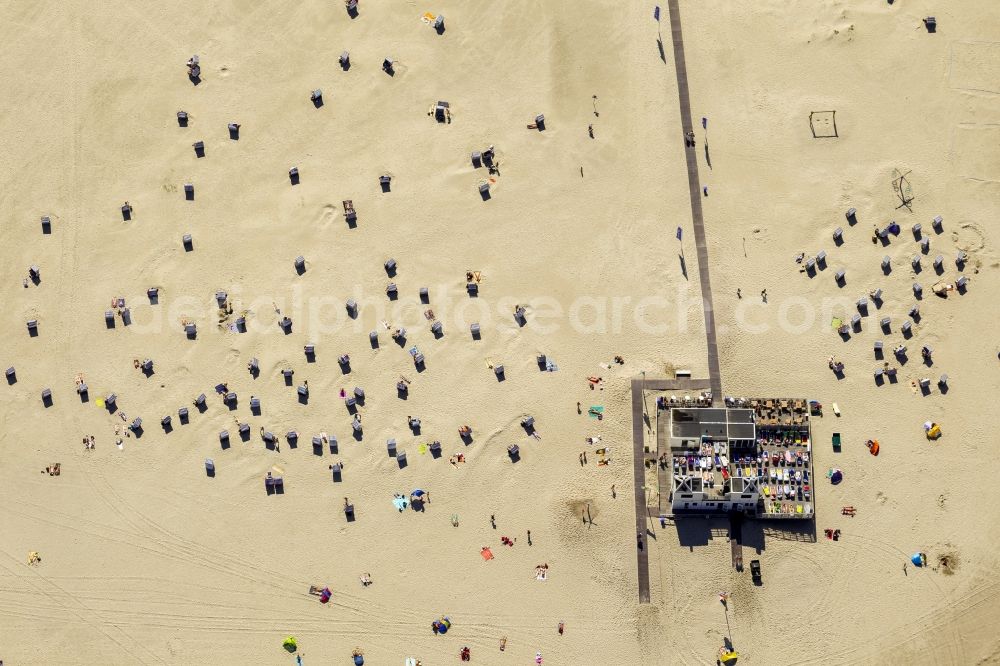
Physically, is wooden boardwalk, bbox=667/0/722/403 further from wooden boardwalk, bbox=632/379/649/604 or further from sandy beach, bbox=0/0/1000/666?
wooden boardwalk, bbox=632/379/649/604

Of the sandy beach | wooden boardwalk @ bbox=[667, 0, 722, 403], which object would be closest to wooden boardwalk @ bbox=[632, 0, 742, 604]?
wooden boardwalk @ bbox=[667, 0, 722, 403]

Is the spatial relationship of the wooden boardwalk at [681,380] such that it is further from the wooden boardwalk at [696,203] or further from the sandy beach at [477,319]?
the sandy beach at [477,319]

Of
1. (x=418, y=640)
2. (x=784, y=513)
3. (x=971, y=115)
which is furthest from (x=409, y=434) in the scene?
(x=971, y=115)

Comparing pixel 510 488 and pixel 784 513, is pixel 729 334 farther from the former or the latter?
pixel 510 488

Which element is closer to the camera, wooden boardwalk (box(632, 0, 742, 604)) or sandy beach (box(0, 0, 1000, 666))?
sandy beach (box(0, 0, 1000, 666))

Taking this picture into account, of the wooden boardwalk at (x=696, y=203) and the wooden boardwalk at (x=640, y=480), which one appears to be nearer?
the wooden boardwalk at (x=640, y=480)

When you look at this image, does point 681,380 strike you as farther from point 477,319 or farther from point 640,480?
point 477,319

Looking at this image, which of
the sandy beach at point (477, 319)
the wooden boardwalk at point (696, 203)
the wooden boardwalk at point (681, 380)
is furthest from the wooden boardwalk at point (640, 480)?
the wooden boardwalk at point (696, 203)
